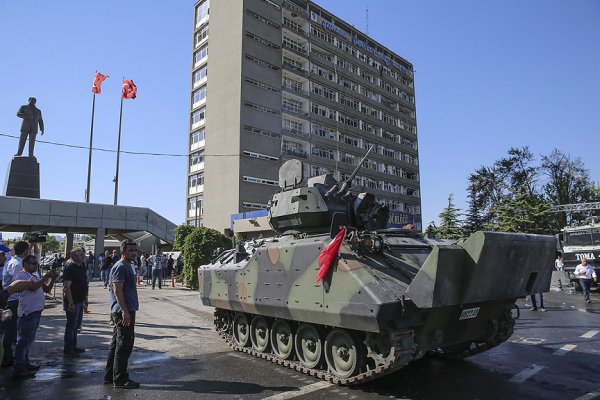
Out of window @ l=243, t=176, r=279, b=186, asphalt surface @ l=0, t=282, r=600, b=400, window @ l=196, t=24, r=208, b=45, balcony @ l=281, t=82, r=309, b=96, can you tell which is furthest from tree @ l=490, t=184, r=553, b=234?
window @ l=196, t=24, r=208, b=45

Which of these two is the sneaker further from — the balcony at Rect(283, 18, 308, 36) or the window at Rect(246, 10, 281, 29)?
the balcony at Rect(283, 18, 308, 36)

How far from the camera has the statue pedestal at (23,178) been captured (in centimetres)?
2442

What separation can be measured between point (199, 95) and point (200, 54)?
487 cm

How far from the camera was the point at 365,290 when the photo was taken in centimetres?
551

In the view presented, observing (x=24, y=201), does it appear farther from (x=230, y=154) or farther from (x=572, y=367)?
(x=572, y=367)

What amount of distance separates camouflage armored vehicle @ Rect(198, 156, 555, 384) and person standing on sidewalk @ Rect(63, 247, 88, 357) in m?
2.61

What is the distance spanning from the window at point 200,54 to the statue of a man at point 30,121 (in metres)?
27.5

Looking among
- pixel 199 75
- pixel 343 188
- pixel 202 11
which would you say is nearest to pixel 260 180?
pixel 199 75

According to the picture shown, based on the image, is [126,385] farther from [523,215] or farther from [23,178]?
[523,215]

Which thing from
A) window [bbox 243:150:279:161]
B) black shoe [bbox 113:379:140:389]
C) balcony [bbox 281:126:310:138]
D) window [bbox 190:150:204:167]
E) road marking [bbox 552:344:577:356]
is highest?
balcony [bbox 281:126:310:138]

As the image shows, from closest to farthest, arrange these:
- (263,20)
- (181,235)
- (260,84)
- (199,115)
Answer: (181,235) < (260,84) < (263,20) < (199,115)

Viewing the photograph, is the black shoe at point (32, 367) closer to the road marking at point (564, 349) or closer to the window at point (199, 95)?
the road marking at point (564, 349)

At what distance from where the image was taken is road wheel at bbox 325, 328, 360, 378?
5.91 metres

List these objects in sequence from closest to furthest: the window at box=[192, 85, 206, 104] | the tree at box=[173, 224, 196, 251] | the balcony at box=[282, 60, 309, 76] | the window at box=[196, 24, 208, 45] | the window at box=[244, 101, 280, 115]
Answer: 1. the tree at box=[173, 224, 196, 251]
2. the window at box=[244, 101, 280, 115]
3. the window at box=[192, 85, 206, 104]
4. the balcony at box=[282, 60, 309, 76]
5. the window at box=[196, 24, 208, 45]
